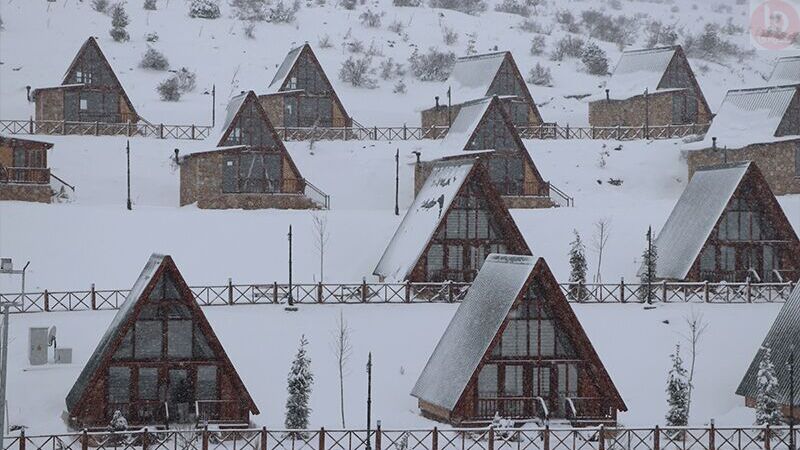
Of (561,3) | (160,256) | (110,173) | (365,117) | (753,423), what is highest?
(561,3)

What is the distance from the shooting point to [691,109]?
258 ft

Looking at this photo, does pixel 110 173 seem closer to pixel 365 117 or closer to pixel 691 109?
pixel 365 117

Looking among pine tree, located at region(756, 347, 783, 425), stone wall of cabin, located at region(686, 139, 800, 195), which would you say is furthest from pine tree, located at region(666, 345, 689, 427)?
stone wall of cabin, located at region(686, 139, 800, 195)

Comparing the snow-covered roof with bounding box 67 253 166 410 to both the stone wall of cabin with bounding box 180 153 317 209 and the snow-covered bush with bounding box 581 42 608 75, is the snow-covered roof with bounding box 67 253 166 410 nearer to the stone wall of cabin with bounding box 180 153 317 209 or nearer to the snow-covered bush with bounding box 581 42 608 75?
the stone wall of cabin with bounding box 180 153 317 209

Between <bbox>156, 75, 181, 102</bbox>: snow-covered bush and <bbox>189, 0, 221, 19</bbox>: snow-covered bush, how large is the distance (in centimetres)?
1785

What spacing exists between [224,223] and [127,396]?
22.0 metres

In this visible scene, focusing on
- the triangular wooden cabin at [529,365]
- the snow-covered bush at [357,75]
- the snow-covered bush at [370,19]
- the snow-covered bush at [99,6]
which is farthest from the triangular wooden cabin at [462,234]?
the snow-covered bush at [370,19]

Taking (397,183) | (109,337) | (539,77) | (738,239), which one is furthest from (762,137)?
(109,337)

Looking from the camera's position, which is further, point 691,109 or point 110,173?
point 691,109

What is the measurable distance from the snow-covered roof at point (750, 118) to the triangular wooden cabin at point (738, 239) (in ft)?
45.3

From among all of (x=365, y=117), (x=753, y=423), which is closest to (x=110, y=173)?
(x=365, y=117)

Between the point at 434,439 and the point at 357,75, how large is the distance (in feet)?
185

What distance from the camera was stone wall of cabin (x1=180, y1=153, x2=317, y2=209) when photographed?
64188mm

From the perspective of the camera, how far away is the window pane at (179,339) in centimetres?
3884
